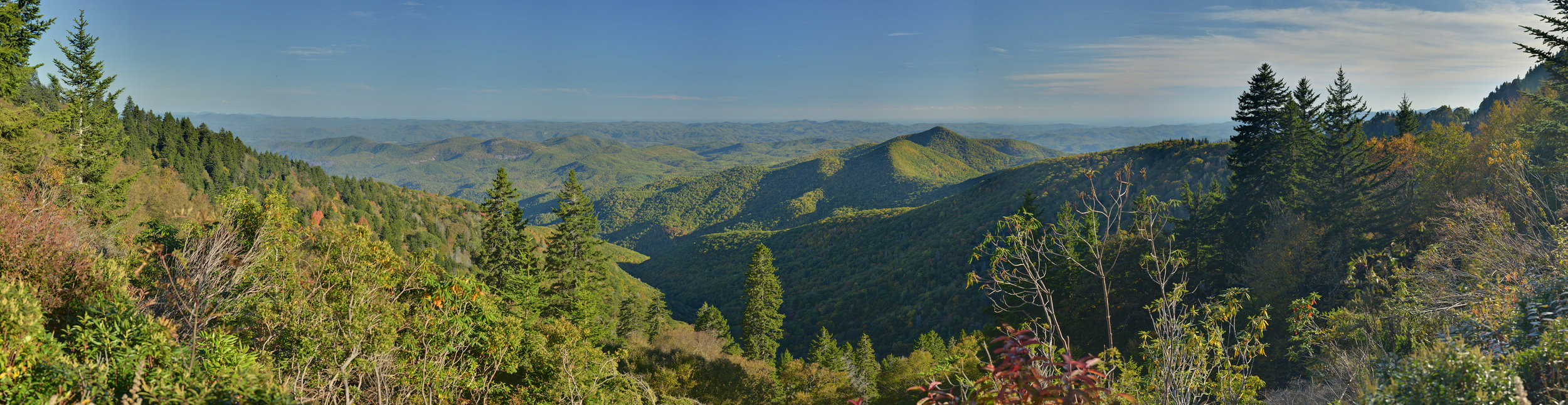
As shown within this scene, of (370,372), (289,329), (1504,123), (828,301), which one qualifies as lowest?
(828,301)

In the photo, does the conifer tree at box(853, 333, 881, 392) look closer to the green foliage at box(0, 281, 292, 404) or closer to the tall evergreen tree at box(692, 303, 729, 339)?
the tall evergreen tree at box(692, 303, 729, 339)

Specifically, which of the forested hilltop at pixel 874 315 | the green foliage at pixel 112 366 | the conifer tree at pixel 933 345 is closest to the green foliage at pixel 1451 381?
the forested hilltop at pixel 874 315

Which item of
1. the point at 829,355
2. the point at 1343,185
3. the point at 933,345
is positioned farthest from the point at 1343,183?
the point at 829,355

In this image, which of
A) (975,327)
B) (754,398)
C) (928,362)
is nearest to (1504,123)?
(928,362)

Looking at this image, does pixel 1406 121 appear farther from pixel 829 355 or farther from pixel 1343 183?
pixel 829 355

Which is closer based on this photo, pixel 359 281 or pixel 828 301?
pixel 359 281

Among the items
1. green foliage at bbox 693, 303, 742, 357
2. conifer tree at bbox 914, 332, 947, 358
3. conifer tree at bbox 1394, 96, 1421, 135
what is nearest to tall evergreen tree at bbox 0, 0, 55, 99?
green foliage at bbox 693, 303, 742, 357

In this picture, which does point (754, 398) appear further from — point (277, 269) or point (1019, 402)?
point (1019, 402)
